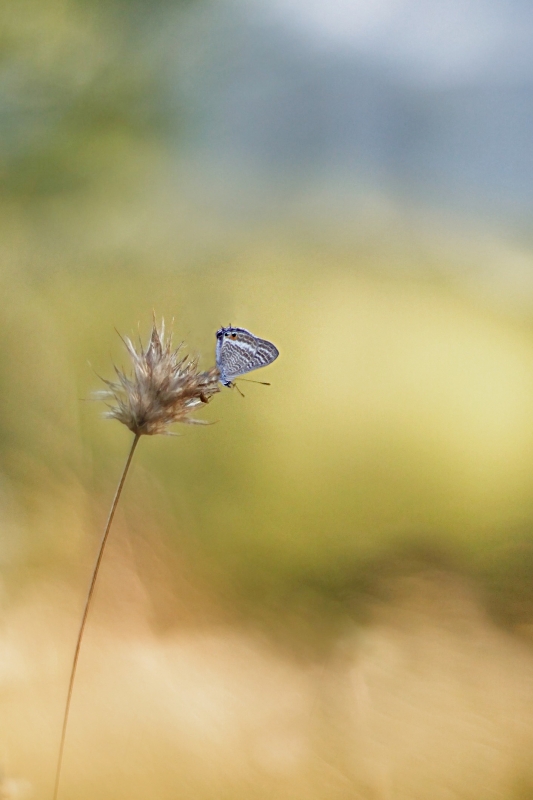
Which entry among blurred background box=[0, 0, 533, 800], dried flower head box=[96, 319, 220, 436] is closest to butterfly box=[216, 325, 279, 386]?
dried flower head box=[96, 319, 220, 436]

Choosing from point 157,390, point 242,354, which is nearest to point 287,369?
point 242,354

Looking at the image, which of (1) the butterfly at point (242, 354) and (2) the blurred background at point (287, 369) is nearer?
(1) the butterfly at point (242, 354)

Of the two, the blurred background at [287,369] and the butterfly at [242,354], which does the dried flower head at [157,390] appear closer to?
the butterfly at [242,354]

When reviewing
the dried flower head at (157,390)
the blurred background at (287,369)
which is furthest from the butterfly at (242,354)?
the blurred background at (287,369)

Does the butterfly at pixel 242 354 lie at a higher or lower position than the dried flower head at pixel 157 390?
higher

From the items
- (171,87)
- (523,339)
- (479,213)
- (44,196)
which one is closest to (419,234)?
(479,213)

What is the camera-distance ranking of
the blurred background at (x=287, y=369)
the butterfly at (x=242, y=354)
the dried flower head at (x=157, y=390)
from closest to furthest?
1. the dried flower head at (x=157, y=390)
2. the butterfly at (x=242, y=354)
3. the blurred background at (x=287, y=369)
